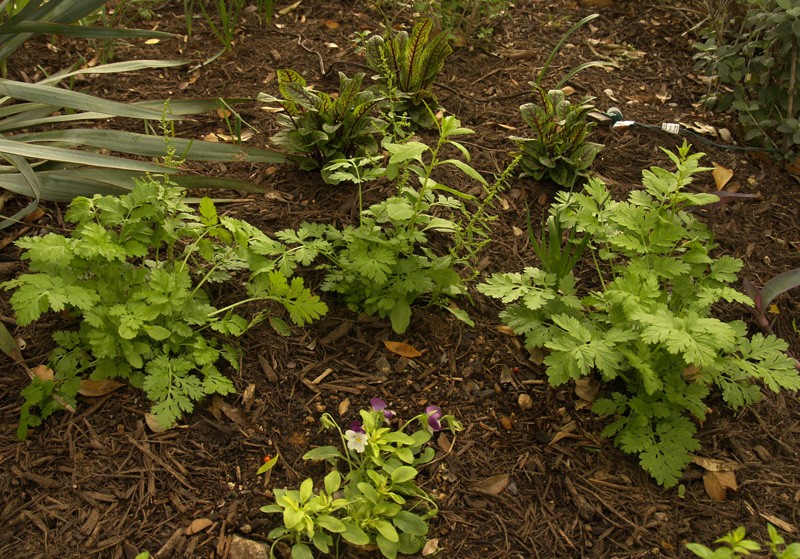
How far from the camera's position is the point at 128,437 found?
75.5 inches

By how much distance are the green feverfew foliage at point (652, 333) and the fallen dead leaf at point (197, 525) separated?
112cm

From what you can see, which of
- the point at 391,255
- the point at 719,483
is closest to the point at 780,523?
the point at 719,483

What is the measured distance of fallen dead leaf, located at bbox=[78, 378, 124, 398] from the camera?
198 centimetres

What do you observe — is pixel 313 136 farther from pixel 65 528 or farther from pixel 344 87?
pixel 65 528

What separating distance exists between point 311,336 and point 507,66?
2110 millimetres

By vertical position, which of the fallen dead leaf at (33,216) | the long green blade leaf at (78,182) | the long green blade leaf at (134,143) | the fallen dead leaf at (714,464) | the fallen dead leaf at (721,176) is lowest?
the fallen dead leaf at (714,464)

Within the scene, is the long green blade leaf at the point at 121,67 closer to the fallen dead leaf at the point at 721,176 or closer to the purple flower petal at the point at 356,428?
the purple flower petal at the point at 356,428

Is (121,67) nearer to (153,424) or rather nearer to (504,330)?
(153,424)

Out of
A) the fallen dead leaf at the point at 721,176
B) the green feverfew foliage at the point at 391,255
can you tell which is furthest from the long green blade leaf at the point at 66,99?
the fallen dead leaf at the point at 721,176

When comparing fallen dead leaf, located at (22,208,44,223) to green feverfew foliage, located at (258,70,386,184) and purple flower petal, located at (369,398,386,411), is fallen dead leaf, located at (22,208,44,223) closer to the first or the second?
green feverfew foliage, located at (258,70,386,184)

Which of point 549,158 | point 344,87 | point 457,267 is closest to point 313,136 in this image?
point 344,87

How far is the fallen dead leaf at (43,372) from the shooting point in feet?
6.54

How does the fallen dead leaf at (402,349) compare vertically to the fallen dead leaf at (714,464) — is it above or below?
above

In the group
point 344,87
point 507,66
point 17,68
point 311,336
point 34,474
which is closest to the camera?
point 34,474
